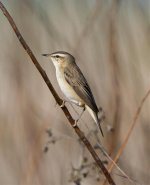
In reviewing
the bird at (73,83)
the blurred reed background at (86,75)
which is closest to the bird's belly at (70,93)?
the bird at (73,83)

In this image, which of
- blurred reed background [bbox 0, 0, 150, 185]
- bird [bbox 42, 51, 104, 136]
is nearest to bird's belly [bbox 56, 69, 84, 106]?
bird [bbox 42, 51, 104, 136]

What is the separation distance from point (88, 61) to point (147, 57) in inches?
15.8

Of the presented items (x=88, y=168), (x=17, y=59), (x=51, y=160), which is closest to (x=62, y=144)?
(x=51, y=160)

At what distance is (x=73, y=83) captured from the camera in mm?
3346

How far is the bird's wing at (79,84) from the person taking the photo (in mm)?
3213

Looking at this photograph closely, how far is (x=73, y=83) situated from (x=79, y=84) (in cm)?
4

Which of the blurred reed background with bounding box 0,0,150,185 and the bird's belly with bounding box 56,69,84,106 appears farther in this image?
the bird's belly with bounding box 56,69,84,106

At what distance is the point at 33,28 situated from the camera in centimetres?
348

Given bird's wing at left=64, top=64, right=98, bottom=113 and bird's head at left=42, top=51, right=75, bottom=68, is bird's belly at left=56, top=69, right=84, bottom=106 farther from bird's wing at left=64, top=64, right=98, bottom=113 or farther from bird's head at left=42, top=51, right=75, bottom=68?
bird's head at left=42, top=51, right=75, bottom=68

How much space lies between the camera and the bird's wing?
3.21 m

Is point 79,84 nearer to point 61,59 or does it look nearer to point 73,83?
point 73,83

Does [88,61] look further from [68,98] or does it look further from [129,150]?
[129,150]

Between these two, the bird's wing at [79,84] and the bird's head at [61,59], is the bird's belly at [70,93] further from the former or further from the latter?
the bird's head at [61,59]

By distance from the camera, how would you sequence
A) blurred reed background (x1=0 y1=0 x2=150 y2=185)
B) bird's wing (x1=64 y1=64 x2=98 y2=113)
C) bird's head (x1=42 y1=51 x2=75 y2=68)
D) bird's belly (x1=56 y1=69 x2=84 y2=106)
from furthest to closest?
bird's head (x1=42 y1=51 x2=75 y2=68) → bird's belly (x1=56 y1=69 x2=84 y2=106) → bird's wing (x1=64 y1=64 x2=98 y2=113) → blurred reed background (x1=0 y1=0 x2=150 y2=185)
